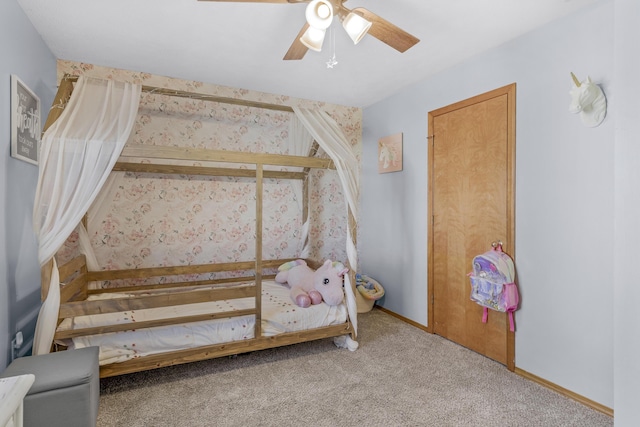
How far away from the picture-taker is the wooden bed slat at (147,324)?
7.07 feet

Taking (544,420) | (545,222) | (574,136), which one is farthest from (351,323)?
(574,136)

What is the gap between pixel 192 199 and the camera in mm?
3557

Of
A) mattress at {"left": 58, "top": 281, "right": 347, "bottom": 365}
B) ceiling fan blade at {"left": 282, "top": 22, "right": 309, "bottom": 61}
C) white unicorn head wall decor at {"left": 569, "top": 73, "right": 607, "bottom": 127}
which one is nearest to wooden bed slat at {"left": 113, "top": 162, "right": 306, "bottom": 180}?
mattress at {"left": 58, "top": 281, "right": 347, "bottom": 365}

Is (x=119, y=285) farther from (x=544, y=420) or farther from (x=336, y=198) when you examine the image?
(x=544, y=420)

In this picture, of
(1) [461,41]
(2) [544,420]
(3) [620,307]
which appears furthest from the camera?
(1) [461,41]

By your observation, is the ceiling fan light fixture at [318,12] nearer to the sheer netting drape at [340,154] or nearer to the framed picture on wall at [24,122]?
the sheer netting drape at [340,154]

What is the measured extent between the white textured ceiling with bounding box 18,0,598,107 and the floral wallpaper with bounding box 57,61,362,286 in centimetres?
29

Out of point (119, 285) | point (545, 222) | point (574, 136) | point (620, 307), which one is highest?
point (574, 136)

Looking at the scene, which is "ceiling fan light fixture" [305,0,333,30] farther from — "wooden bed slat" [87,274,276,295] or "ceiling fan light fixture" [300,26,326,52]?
"wooden bed slat" [87,274,276,295]

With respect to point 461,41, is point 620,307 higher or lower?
lower

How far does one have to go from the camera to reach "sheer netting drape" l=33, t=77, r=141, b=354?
6.75 ft

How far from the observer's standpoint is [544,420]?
6.56 feet

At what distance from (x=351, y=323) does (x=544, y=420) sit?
1.46 m

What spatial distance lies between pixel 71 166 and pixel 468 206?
3.02 meters
